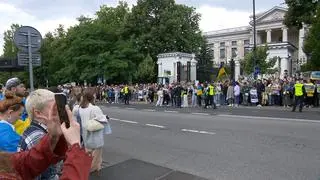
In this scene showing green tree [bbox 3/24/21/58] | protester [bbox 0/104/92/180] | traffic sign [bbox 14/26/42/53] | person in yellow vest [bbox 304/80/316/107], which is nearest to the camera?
protester [bbox 0/104/92/180]

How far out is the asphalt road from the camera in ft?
25.7

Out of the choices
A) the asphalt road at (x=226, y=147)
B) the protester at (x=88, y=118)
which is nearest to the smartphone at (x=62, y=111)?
the protester at (x=88, y=118)

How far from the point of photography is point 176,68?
4200 cm

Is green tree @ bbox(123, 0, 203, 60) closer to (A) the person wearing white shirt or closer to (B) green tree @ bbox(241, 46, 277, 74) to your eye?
(B) green tree @ bbox(241, 46, 277, 74)

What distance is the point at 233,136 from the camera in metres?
12.1

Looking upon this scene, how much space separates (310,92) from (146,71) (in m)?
30.7

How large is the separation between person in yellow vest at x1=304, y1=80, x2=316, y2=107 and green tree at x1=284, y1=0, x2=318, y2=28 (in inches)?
593

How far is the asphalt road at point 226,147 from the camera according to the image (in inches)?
308

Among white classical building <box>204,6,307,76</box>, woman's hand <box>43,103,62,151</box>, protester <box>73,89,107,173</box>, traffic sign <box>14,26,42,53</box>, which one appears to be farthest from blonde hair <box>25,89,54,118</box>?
white classical building <box>204,6,307,76</box>

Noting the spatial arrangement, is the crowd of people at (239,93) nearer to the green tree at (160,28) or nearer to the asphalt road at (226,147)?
the asphalt road at (226,147)

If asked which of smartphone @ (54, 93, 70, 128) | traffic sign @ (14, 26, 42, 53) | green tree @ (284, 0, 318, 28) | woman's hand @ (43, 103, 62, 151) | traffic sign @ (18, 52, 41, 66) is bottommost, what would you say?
woman's hand @ (43, 103, 62, 151)

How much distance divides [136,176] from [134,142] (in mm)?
4521

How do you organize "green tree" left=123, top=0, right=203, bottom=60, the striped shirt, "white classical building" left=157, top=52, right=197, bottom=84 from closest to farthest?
the striped shirt
"white classical building" left=157, top=52, right=197, bottom=84
"green tree" left=123, top=0, right=203, bottom=60

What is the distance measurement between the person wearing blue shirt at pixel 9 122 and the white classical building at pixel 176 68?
112 ft
